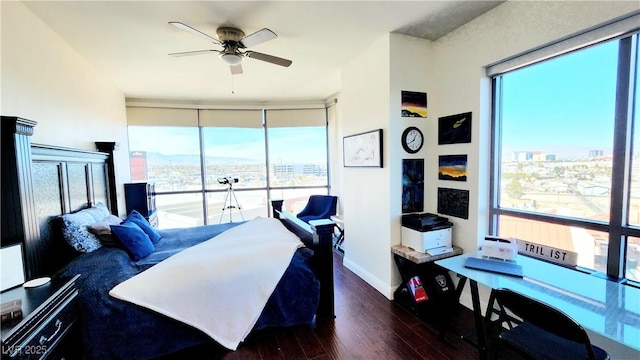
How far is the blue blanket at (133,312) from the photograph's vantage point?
162 cm

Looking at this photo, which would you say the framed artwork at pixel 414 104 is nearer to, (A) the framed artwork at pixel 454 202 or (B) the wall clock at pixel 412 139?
(B) the wall clock at pixel 412 139

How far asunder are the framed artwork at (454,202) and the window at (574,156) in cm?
23

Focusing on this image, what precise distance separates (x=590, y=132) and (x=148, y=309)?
10.4ft

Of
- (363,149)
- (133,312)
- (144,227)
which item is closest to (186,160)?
(144,227)

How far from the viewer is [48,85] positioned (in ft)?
7.30

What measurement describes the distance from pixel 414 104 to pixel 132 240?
2.87 meters

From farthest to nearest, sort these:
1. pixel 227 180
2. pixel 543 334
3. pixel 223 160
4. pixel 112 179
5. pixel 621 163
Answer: pixel 223 160 → pixel 227 180 → pixel 112 179 → pixel 621 163 → pixel 543 334

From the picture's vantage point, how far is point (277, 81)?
3914 millimetres

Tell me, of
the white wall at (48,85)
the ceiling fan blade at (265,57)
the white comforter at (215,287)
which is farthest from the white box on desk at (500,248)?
the white wall at (48,85)

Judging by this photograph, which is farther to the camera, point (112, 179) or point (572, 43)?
Result: point (112, 179)

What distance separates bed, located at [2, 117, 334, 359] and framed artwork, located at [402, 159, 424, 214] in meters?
0.96

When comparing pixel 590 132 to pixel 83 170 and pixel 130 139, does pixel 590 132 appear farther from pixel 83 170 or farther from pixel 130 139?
pixel 130 139

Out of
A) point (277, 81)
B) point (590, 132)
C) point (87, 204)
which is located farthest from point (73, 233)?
point (590, 132)

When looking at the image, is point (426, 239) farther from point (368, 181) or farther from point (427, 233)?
point (368, 181)
